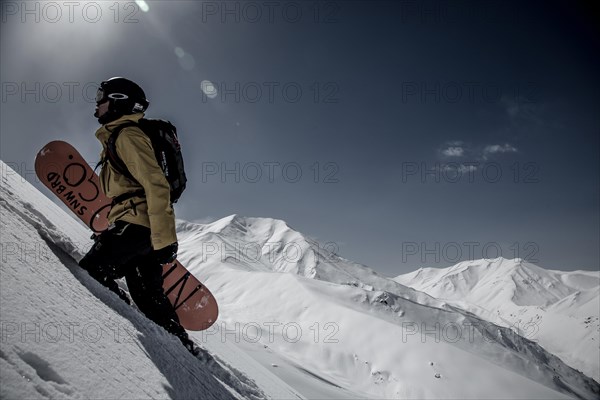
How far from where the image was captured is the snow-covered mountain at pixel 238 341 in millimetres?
1564

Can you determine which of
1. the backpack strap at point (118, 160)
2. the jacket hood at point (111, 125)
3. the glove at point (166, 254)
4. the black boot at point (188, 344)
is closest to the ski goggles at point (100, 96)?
the jacket hood at point (111, 125)

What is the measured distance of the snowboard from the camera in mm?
4914

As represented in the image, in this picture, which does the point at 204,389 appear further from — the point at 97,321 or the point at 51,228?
the point at 51,228

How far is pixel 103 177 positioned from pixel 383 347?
47149 millimetres

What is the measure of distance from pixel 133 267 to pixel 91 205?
2737 mm

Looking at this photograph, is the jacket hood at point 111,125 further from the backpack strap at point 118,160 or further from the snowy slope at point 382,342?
the snowy slope at point 382,342

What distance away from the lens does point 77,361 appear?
5.11 ft

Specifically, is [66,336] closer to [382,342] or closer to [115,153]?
[115,153]

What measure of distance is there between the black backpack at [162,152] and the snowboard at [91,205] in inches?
71.9

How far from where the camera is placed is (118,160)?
3.13 meters

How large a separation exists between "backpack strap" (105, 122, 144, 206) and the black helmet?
0.27 metres

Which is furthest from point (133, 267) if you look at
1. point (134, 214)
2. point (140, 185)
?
point (140, 185)

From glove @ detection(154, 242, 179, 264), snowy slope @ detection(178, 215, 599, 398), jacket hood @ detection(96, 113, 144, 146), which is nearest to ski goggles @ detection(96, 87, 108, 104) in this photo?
jacket hood @ detection(96, 113, 144, 146)

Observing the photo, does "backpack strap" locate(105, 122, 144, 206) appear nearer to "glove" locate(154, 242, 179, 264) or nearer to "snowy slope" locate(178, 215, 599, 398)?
"glove" locate(154, 242, 179, 264)
